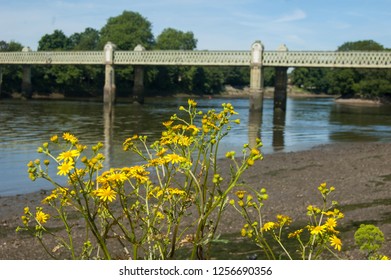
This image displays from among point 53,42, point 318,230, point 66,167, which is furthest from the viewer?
point 53,42

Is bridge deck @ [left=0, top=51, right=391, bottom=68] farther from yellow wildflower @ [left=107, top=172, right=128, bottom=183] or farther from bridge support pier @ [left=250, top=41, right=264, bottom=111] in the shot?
yellow wildflower @ [left=107, top=172, right=128, bottom=183]

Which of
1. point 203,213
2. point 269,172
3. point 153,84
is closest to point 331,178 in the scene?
point 269,172

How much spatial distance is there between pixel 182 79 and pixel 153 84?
11010 millimetres

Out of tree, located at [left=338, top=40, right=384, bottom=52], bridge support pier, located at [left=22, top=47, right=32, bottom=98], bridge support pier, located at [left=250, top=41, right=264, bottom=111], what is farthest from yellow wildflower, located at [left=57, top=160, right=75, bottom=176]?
tree, located at [left=338, top=40, right=384, bottom=52]

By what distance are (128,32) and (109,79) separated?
45481 millimetres

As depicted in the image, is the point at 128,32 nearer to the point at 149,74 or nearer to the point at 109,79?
the point at 149,74

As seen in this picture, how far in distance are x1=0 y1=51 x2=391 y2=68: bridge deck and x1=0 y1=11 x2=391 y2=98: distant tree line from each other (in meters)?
11.1

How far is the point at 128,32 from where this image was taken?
117000 mm

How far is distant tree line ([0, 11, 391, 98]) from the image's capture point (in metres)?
95.1

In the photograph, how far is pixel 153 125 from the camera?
40344 millimetres

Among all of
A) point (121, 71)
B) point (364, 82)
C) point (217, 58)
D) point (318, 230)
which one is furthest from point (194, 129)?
point (121, 71)
